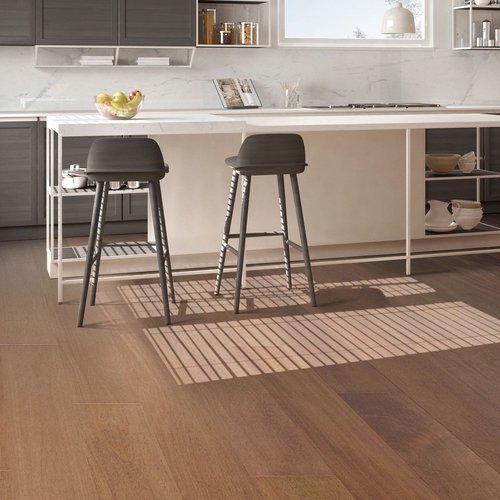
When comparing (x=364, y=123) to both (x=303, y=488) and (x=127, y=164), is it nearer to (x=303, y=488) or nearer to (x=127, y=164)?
(x=127, y=164)

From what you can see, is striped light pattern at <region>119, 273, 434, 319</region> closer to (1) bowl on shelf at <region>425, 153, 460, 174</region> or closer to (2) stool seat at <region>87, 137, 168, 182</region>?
(2) stool seat at <region>87, 137, 168, 182</region>

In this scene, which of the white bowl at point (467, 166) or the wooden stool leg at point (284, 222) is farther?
the white bowl at point (467, 166)

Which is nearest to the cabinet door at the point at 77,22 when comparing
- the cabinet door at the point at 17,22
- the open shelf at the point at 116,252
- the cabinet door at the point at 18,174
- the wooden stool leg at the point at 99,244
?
the cabinet door at the point at 17,22

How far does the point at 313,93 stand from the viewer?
25.3 feet

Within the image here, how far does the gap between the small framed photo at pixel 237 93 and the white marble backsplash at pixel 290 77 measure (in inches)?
4.5

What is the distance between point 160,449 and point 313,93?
17.5 feet

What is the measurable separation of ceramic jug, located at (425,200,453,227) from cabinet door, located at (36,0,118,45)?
2.59 metres

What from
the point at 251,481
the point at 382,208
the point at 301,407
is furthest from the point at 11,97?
the point at 251,481

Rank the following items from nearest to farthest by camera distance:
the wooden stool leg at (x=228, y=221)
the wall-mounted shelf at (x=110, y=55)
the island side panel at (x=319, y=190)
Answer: the wooden stool leg at (x=228, y=221), the island side panel at (x=319, y=190), the wall-mounted shelf at (x=110, y=55)

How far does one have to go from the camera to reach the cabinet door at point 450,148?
7180 millimetres

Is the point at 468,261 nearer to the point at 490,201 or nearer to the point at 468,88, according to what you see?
the point at 490,201

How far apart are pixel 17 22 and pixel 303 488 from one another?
4896mm

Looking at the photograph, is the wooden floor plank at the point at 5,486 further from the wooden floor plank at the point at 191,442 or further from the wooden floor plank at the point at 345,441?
the wooden floor plank at the point at 345,441

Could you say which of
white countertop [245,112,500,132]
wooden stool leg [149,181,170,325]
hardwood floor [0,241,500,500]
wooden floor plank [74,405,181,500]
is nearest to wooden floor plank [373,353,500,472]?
hardwood floor [0,241,500,500]
